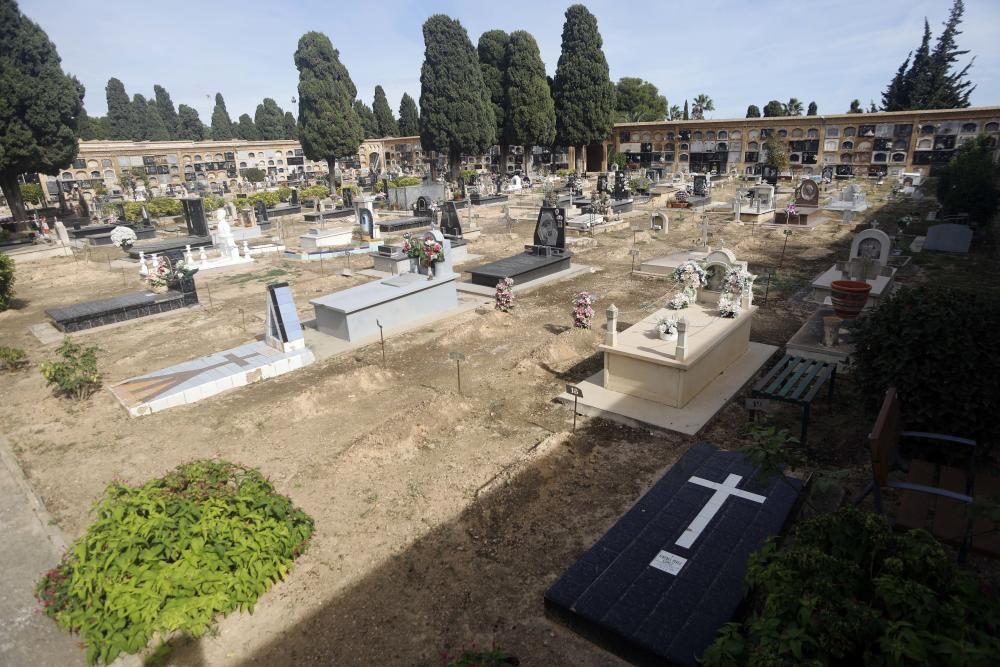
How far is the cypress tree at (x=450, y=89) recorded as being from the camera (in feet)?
148

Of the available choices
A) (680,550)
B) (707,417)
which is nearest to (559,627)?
(680,550)

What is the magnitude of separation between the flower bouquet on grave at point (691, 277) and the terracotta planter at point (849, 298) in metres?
2.95

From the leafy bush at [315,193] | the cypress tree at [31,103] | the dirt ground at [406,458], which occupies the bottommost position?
the dirt ground at [406,458]

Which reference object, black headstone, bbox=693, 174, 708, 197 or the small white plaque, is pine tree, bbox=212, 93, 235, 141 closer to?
black headstone, bbox=693, 174, 708, 197

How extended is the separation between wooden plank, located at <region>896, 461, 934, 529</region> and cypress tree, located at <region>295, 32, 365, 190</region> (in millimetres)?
45893

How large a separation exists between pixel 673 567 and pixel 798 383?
512 cm

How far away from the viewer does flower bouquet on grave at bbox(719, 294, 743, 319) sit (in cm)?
1139

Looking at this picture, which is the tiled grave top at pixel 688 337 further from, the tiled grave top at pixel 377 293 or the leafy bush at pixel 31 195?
the leafy bush at pixel 31 195

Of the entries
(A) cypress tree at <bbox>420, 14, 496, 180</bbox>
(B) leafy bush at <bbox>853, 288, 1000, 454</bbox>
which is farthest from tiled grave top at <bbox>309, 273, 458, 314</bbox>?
(A) cypress tree at <bbox>420, 14, 496, 180</bbox>

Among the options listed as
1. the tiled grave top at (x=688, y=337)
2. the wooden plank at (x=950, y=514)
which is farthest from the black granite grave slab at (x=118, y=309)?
the wooden plank at (x=950, y=514)

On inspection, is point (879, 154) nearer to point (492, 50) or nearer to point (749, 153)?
point (749, 153)

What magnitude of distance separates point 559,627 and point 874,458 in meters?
3.29

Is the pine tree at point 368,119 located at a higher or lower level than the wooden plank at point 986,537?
higher

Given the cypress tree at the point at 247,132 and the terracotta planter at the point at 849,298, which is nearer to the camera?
the terracotta planter at the point at 849,298
